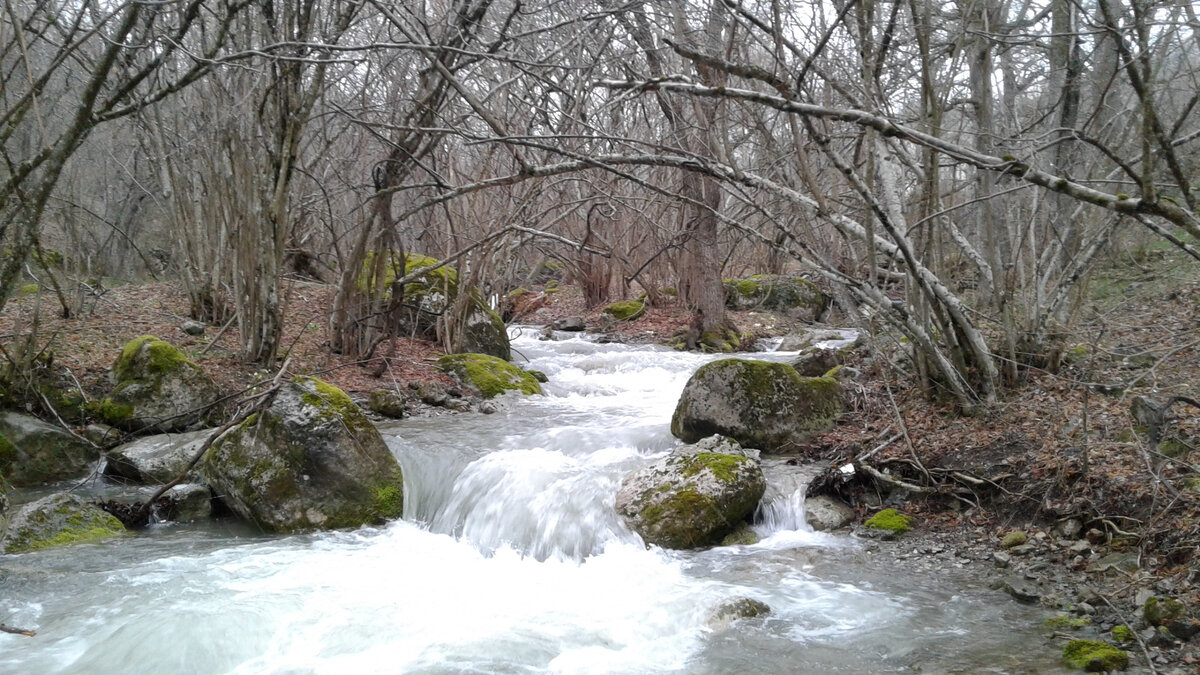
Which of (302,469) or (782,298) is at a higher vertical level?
(782,298)

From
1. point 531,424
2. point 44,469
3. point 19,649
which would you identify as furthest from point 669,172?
point 19,649

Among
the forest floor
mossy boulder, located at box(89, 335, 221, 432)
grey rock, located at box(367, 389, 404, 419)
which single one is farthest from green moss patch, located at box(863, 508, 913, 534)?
mossy boulder, located at box(89, 335, 221, 432)

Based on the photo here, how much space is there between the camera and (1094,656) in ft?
13.2

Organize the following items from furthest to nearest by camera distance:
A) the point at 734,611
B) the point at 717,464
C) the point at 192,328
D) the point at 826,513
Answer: the point at 192,328
the point at 717,464
the point at 826,513
the point at 734,611

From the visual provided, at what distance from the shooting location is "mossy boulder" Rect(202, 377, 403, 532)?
265 inches

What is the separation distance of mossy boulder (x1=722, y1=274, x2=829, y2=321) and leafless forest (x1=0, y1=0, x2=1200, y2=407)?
395 cm

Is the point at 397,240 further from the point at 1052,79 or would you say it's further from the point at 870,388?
the point at 1052,79

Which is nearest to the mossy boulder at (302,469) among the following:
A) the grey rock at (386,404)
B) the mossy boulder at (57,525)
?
the mossy boulder at (57,525)

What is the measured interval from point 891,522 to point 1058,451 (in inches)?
51.6

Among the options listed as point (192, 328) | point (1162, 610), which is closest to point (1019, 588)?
point (1162, 610)

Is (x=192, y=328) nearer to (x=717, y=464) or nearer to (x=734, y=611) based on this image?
(x=717, y=464)

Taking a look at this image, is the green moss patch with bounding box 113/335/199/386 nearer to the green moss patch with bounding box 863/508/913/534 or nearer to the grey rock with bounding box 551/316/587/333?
the green moss patch with bounding box 863/508/913/534

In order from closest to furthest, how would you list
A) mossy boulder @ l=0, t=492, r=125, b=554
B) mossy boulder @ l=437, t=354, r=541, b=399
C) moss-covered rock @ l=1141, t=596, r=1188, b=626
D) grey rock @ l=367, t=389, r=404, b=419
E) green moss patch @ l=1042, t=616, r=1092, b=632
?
moss-covered rock @ l=1141, t=596, r=1188, b=626 → green moss patch @ l=1042, t=616, r=1092, b=632 → mossy boulder @ l=0, t=492, r=125, b=554 → grey rock @ l=367, t=389, r=404, b=419 → mossy boulder @ l=437, t=354, r=541, b=399

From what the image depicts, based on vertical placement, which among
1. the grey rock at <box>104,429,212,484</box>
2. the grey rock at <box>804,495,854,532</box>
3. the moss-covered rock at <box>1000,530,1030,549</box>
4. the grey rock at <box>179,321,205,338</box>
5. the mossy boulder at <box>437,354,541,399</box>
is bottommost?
the grey rock at <box>804,495,854,532</box>
